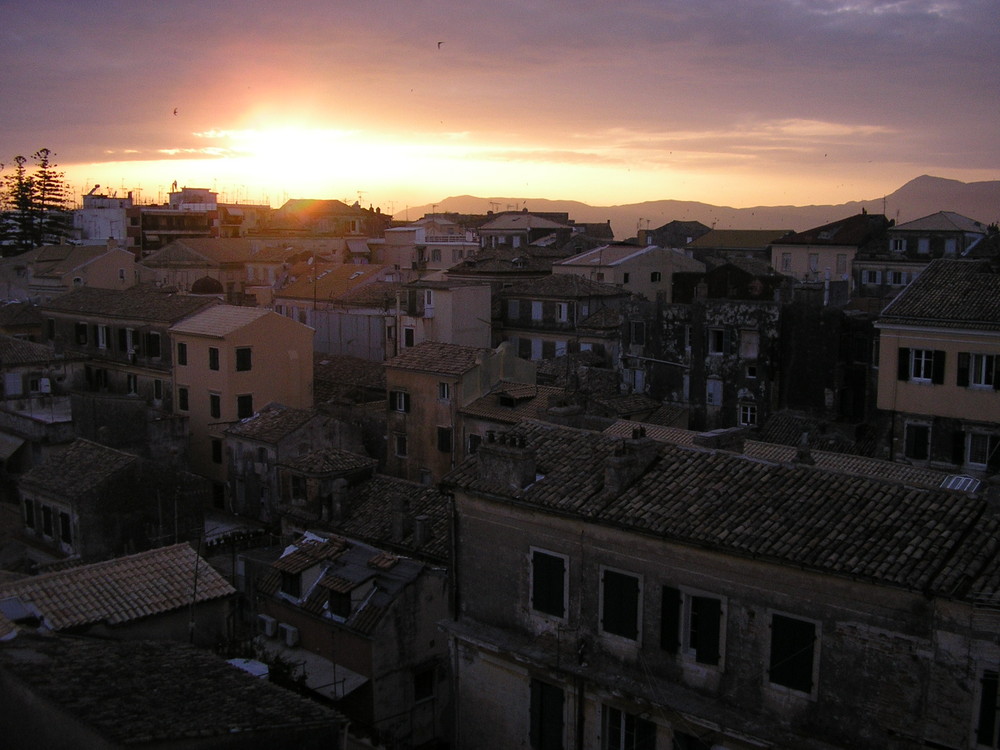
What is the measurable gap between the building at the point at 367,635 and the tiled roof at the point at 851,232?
60.8 m

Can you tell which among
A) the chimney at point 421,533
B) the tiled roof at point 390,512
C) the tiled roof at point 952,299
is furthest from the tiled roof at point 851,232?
the chimney at point 421,533

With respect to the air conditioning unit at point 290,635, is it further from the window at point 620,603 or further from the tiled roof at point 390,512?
the window at point 620,603

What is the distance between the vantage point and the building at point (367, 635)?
21.9 metres

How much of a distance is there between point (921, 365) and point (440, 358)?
17628 mm

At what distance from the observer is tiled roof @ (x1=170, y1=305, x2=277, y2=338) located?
139 ft

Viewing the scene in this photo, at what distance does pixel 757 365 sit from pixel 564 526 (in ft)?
95.0

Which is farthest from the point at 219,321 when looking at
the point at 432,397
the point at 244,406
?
the point at 432,397

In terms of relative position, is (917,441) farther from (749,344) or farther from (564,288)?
Answer: (564,288)

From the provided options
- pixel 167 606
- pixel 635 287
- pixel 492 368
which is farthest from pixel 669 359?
pixel 167 606

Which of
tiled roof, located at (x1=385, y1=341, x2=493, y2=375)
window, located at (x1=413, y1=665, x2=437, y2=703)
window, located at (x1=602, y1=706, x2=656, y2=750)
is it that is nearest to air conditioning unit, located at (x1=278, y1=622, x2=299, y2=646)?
window, located at (x1=413, y1=665, x2=437, y2=703)

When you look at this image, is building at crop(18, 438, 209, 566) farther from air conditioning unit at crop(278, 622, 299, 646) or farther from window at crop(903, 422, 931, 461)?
window at crop(903, 422, 931, 461)

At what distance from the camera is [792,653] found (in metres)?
15.1

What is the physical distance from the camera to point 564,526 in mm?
17688

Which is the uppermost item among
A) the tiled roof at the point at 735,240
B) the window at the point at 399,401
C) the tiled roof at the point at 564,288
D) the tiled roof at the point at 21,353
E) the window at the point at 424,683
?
the tiled roof at the point at 735,240
